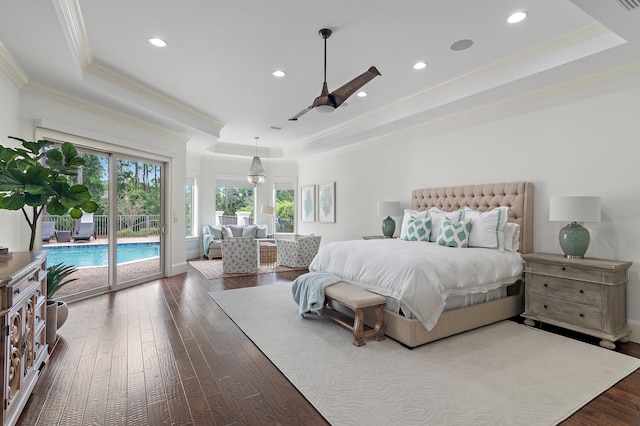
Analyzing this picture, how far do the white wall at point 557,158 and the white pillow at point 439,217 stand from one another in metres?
0.60

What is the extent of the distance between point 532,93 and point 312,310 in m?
3.84

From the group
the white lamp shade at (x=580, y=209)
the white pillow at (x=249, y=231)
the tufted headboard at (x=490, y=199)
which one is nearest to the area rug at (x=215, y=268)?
the white pillow at (x=249, y=231)

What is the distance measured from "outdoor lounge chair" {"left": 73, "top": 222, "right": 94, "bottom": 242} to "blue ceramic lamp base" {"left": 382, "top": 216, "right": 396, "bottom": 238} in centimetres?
475

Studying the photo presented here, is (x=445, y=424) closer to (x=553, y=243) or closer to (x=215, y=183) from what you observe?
(x=553, y=243)

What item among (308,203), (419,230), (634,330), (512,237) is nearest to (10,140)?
(419,230)

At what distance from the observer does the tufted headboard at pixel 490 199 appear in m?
3.97

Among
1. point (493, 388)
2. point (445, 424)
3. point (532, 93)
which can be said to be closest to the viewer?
point (445, 424)

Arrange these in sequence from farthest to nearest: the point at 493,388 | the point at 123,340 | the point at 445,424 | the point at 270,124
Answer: the point at 270,124 < the point at 123,340 < the point at 493,388 < the point at 445,424

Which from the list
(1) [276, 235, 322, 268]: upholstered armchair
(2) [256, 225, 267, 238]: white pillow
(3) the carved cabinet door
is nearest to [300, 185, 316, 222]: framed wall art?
(2) [256, 225, 267, 238]: white pillow

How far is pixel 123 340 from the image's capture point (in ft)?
10.3

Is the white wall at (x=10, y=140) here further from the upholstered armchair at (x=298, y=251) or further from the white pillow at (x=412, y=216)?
the white pillow at (x=412, y=216)

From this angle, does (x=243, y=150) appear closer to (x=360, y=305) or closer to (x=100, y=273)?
(x=100, y=273)

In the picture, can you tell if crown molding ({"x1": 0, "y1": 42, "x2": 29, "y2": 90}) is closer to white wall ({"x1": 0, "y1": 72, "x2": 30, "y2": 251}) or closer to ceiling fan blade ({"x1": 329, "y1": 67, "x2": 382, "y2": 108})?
white wall ({"x1": 0, "y1": 72, "x2": 30, "y2": 251})

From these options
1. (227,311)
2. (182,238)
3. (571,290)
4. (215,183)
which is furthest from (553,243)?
(215,183)
